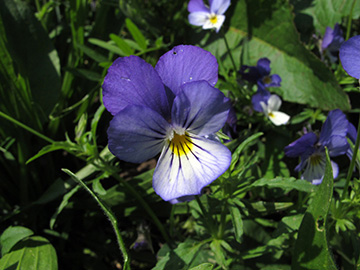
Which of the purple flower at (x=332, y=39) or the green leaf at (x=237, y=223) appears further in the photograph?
the purple flower at (x=332, y=39)

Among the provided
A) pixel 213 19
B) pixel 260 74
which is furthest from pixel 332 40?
pixel 213 19

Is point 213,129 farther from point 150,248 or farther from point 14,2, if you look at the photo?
point 14,2

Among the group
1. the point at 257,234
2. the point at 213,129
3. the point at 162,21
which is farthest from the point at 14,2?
the point at 257,234

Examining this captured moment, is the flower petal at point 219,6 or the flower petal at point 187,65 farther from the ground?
the flower petal at point 187,65

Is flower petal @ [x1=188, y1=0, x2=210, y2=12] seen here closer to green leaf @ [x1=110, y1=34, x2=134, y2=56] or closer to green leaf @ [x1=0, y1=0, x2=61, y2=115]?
green leaf @ [x1=110, y1=34, x2=134, y2=56]

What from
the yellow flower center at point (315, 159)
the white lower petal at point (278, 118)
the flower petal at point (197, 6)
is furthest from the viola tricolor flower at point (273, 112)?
the flower petal at point (197, 6)

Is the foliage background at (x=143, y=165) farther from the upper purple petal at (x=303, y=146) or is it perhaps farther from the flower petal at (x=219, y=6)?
the flower petal at (x=219, y=6)

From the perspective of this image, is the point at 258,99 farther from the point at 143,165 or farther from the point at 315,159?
the point at 143,165
